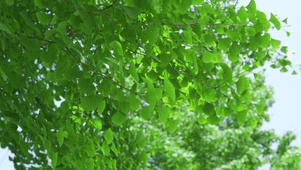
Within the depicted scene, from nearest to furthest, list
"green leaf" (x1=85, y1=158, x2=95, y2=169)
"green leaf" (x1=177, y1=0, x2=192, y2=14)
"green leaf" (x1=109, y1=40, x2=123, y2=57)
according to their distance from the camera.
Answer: "green leaf" (x1=109, y1=40, x2=123, y2=57), "green leaf" (x1=177, y1=0, x2=192, y2=14), "green leaf" (x1=85, y1=158, x2=95, y2=169)

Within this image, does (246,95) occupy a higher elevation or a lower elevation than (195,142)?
lower

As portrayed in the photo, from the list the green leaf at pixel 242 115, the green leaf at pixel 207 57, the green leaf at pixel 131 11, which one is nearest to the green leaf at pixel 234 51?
the green leaf at pixel 207 57

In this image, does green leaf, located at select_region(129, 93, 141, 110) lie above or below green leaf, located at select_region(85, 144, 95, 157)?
below

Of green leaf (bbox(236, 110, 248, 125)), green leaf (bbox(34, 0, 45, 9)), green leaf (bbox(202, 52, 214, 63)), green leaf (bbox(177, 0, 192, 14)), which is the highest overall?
green leaf (bbox(202, 52, 214, 63))

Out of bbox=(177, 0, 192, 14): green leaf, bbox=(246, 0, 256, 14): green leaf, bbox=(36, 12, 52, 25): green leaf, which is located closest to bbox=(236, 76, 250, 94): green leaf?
bbox=(246, 0, 256, 14): green leaf

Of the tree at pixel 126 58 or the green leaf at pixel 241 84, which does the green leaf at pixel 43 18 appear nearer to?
the tree at pixel 126 58

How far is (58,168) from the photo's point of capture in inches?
171

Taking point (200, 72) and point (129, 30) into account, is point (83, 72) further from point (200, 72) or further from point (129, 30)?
point (200, 72)

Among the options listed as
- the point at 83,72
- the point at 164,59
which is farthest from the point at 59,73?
the point at 164,59

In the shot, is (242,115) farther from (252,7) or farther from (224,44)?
(252,7)

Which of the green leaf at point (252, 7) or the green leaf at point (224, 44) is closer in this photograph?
the green leaf at point (252, 7)

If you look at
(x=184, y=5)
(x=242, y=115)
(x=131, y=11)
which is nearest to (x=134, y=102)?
(x=131, y=11)

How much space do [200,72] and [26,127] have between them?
97 cm

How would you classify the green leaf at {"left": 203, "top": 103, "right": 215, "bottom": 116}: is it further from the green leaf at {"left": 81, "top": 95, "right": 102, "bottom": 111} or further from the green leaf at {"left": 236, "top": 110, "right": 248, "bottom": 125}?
the green leaf at {"left": 81, "top": 95, "right": 102, "bottom": 111}
